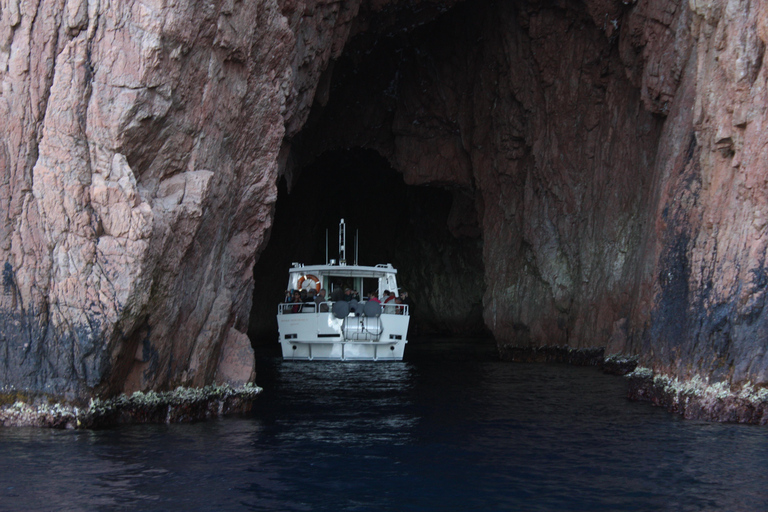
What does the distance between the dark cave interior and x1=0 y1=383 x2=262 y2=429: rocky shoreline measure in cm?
2546

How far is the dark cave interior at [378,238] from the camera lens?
39.9 m

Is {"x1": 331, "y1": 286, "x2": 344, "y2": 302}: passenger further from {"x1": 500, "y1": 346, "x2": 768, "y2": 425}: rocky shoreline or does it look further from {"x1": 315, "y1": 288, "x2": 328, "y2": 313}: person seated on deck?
{"x1": 500, "y1": 346, "x2": 768, "y2": 425}: rocky shoreline

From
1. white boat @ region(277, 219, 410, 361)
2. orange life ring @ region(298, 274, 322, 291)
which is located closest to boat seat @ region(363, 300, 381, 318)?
white boat @ region(277, 219, 410, 361)

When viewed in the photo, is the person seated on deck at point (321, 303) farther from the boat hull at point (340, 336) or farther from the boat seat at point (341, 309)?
the boat seat at point (341, 309)

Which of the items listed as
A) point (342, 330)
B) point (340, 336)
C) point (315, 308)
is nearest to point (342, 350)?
point (340, 336)

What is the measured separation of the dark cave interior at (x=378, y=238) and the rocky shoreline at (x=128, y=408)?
83.5ft

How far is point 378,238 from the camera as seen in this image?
4656cm

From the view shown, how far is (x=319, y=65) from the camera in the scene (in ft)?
63.5

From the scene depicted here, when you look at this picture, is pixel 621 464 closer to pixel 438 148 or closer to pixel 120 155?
pixel 120 155

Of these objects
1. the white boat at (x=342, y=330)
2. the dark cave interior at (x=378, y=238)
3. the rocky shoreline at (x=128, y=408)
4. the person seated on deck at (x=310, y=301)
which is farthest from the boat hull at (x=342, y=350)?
the dark cave interior at (x=378, y=238)

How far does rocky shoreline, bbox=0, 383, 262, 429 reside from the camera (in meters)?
10.3

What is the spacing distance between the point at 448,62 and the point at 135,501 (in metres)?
23.1

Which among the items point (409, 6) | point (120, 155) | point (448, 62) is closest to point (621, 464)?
point (120, 155)

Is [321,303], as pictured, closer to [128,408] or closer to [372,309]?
[372,309]
